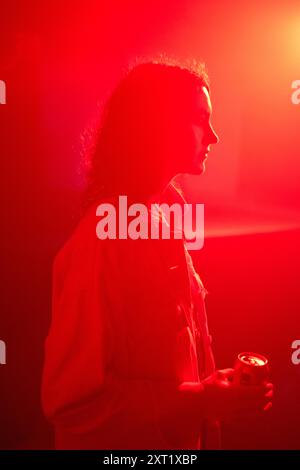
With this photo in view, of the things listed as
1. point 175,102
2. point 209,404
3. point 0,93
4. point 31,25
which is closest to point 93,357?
point 209,404

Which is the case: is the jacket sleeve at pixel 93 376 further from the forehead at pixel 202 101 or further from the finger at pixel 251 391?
the forehead at pixel 202 101

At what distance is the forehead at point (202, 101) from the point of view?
934 millimetres

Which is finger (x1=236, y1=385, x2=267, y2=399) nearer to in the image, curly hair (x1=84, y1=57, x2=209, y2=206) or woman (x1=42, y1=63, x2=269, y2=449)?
woman (x1=42, y1=63, x2=269, y2=449)

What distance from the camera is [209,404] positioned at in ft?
2.83

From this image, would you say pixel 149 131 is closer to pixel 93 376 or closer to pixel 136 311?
pixel 136 311

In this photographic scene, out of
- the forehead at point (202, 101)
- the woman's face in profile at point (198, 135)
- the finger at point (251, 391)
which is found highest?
the forehead at point (202, 101)

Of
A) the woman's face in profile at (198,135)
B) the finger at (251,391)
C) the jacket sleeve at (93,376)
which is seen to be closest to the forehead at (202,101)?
the woman's face in profile at (198,135)

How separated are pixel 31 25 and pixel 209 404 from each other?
129 cm

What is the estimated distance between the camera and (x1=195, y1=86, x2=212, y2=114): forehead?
0.93m

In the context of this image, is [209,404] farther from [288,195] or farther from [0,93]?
[288,195]

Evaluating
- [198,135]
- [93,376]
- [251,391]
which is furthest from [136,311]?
[198,135]

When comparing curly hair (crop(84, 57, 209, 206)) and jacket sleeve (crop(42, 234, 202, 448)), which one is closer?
jacket sleeve (crop(42, 234, 202, 448))

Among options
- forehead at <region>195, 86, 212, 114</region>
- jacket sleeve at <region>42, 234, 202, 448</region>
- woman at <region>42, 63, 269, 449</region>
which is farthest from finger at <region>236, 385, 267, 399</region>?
forehead at <region>195, 86, 212, 114</region>

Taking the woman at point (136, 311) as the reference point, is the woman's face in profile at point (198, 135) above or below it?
above
